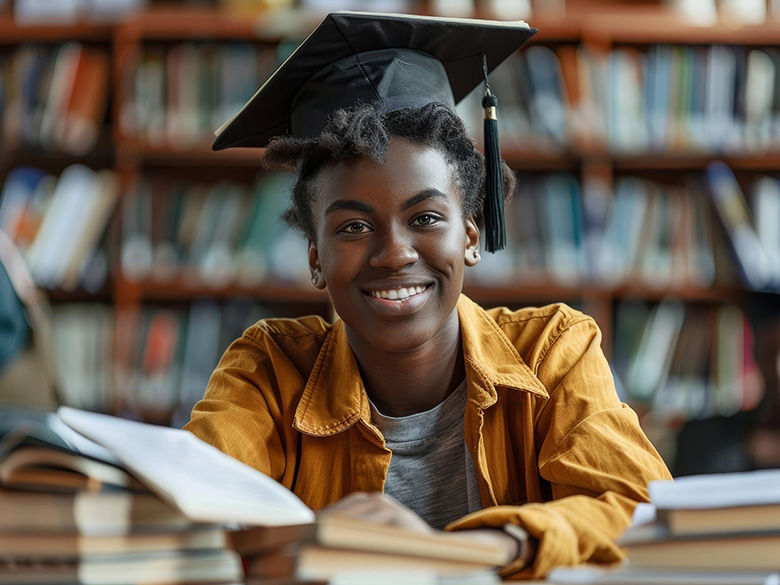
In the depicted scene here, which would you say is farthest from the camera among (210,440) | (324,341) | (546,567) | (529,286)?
(529,286)

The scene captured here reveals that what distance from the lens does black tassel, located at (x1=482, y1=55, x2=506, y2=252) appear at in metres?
1.51

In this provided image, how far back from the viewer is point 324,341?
5.23ft

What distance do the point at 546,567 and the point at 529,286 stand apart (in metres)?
2.25

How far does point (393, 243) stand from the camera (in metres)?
1.41

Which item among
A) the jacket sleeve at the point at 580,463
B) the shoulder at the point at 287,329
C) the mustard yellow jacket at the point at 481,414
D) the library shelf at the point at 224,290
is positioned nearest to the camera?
the jacket sleeve at the point at 580,463

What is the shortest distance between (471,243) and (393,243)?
235mm

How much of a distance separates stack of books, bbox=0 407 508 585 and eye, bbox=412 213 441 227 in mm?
678

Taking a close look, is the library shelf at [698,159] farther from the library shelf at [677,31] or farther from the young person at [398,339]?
the young person at [398,339]

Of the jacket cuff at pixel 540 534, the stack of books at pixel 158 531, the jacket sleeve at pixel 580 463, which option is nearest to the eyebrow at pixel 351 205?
the jacket sleeve at pixel 580 463

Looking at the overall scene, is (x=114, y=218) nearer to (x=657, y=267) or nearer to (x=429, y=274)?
(x=657, y=267)

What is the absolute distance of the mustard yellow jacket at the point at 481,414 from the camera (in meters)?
1.27

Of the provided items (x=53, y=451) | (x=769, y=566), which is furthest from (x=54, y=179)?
(x=769, y=566)

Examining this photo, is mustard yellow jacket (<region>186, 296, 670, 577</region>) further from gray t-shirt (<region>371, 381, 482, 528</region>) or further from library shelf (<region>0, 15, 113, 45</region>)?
library shelf (<region>0, 15, 113, 45</region>)

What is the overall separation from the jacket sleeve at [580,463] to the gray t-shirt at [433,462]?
123 millimetres
